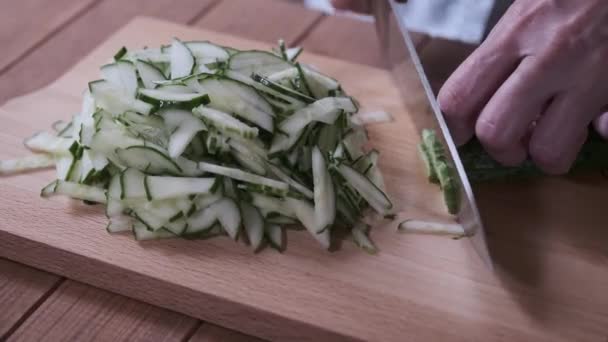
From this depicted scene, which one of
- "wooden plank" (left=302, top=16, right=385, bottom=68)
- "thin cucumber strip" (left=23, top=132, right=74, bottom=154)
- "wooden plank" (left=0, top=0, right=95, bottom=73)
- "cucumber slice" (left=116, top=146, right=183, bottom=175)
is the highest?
"cucumber slice" (left=116, top=146, right=183, bottom=175)

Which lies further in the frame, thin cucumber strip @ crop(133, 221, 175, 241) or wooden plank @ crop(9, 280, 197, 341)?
thin cucumber strip @ crop(133, 221, 175, 241)

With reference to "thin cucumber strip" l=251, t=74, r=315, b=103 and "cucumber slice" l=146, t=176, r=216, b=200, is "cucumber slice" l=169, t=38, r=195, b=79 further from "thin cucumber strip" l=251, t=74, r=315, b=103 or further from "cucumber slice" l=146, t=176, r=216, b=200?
"cucumber slice" l=146, t=176, r=216, b=200

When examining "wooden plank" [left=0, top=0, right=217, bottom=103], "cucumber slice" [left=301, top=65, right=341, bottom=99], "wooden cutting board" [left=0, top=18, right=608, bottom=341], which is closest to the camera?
"wooden cutting board" [left=0, top=18, right=608, bottom=341]

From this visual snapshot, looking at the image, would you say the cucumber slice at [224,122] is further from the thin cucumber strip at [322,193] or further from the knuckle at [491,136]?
the knuckle at [491,136]

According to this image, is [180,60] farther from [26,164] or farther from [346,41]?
[346,41]

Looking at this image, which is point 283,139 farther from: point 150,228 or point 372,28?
point 372,28

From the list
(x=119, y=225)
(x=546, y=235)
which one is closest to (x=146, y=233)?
(x=119, y=225)

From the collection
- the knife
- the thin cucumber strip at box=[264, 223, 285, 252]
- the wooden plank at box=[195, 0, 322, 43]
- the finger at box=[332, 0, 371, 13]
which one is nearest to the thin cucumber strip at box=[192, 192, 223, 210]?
the thin cucumber strip at box=[264, 223, 285, 252]
